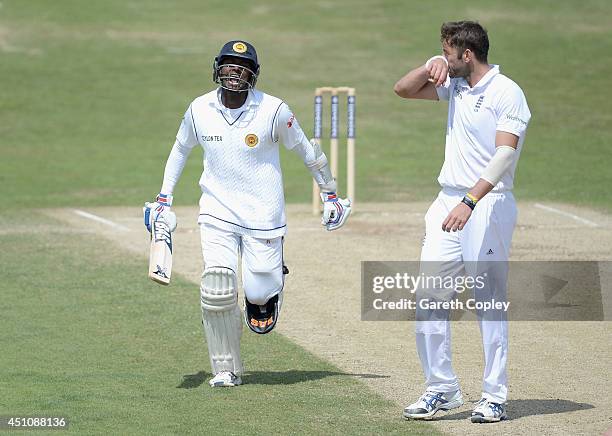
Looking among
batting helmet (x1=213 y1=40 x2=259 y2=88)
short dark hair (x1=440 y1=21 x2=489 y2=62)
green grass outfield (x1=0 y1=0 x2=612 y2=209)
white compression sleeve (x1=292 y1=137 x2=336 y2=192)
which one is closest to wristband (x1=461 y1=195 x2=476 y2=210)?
short dark hair (x1=440 y1=21 x2=489 y2=62)

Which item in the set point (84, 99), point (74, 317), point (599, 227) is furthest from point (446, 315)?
point (84, 99)

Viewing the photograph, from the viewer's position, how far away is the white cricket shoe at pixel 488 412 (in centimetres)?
793

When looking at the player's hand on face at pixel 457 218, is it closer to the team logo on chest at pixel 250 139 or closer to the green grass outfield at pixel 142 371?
the green grass outfield at pixel 142 371

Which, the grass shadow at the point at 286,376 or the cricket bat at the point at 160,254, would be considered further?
the grass shadow at the point at 286,376

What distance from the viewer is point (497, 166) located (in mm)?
7766

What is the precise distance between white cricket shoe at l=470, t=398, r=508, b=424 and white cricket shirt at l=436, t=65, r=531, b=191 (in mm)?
1322

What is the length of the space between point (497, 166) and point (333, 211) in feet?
5.60

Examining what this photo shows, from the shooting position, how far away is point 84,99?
29.5 metres

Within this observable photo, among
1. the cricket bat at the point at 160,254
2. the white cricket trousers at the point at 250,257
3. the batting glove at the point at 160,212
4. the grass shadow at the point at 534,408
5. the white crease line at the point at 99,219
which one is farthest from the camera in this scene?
the white crease line at the point at 99,219

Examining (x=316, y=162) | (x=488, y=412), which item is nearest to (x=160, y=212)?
(x=316, y=162)

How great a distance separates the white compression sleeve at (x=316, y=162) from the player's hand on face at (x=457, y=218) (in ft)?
5.50

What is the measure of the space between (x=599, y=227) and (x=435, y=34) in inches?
745

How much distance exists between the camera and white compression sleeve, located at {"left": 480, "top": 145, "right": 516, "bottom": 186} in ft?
25.5

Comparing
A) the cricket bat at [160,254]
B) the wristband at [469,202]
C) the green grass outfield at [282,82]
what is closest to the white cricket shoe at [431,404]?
the wristband at [469,202]
